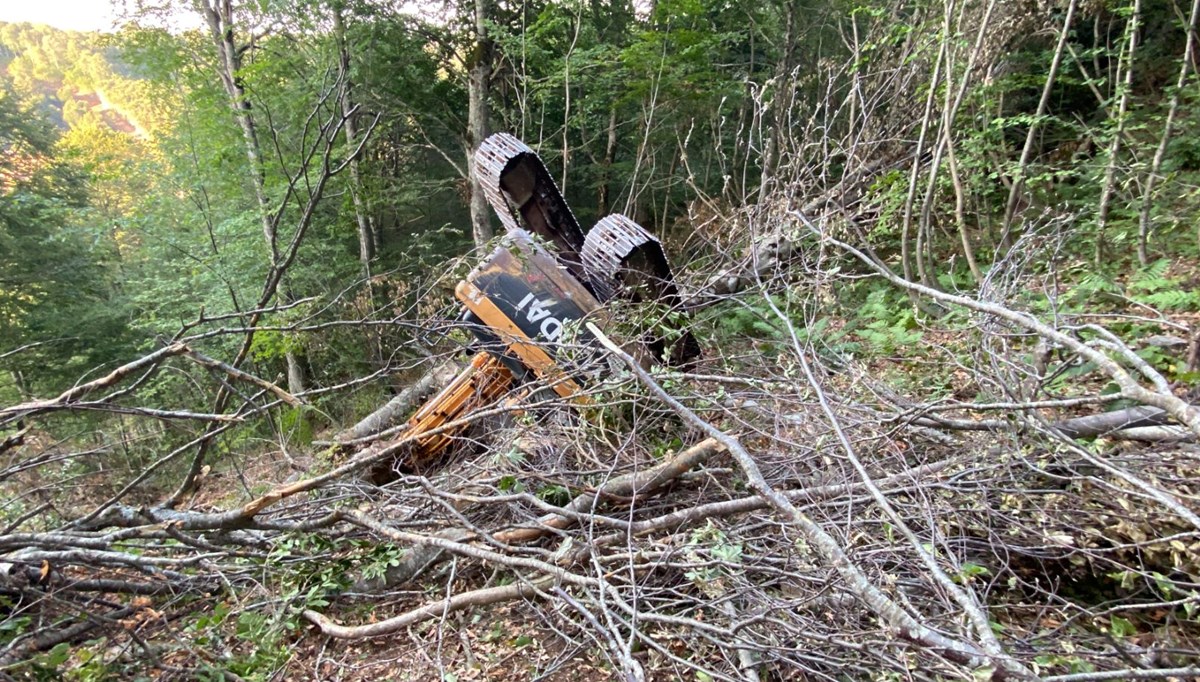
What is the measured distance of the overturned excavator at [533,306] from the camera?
3.10m

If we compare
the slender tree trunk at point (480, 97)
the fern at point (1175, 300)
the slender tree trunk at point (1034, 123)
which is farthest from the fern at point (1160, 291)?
the slender tree trunk at point (480, 97)

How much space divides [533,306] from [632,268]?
0.61 metres

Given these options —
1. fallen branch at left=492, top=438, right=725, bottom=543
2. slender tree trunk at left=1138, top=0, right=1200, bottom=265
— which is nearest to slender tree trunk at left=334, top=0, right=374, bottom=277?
fallen branch at left=492, top=438, right=725, bottom=543

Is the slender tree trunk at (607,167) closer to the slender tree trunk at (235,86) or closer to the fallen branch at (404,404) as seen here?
the slender tree trunk at (235,86)

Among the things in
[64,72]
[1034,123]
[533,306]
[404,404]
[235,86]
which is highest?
[64,72]

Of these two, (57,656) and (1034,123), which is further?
(1034,123)

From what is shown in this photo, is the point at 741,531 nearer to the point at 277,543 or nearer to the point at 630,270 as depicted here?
the point at 630,270

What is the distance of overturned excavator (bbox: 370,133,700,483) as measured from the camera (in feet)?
10.2

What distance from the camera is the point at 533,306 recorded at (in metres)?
3.18

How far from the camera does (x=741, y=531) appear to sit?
240cm

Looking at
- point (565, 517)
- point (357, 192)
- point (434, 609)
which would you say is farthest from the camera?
point (357, 192)

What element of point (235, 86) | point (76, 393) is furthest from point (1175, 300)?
point (235, 86)

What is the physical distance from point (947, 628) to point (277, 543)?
2.93 m

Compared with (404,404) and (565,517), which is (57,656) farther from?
(404,404)
